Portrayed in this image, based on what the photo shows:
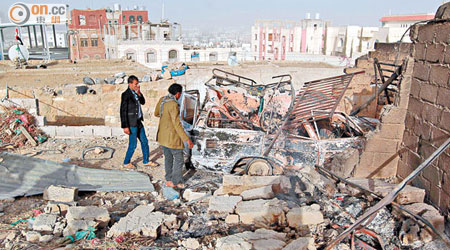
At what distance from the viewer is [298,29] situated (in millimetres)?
49938

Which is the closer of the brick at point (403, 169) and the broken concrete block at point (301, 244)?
the broken concrete block at point (301, 244)

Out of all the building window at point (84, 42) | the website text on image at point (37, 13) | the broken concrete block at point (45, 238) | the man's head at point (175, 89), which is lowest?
the broken concrete block at point (45, 238)

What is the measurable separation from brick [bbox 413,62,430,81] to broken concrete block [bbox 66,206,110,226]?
15.4ft

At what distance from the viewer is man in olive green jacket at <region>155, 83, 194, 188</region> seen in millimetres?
5473

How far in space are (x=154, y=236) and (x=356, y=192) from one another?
9.46ft

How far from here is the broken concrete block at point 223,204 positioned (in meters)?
4.43

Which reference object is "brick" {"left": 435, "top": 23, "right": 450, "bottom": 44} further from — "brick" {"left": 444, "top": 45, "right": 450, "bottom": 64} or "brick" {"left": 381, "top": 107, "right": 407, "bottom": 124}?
"brick" {"left": 381, "top": 107, "right": 407, "bottom": 124}

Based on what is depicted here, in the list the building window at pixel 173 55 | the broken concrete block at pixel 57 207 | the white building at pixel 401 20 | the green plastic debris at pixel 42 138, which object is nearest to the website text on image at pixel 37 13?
the building window at pixel 173 55

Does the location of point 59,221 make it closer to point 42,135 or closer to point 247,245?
point 247,245

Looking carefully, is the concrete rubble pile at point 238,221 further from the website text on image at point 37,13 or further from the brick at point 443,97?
the website text on image at point 37,13

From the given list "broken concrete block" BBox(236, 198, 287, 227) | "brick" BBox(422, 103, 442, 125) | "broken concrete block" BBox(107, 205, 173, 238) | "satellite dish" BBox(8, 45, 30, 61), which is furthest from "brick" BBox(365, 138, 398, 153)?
"satellite dish" BBox(8, 45, 30, 61)

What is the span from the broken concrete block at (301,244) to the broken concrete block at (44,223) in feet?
9.42

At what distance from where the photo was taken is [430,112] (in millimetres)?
4398

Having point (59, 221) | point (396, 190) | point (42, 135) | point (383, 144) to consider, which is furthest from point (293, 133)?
point (42, 135)
